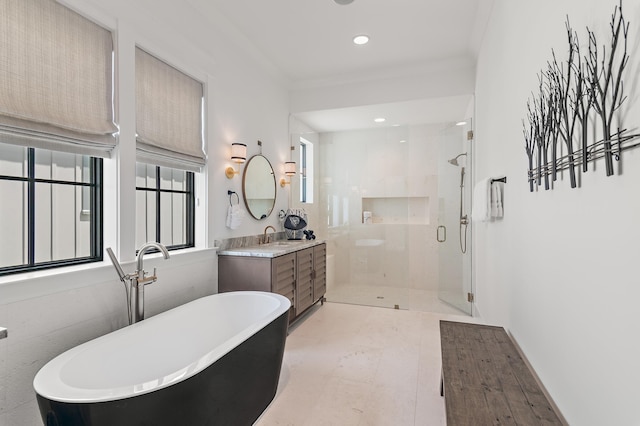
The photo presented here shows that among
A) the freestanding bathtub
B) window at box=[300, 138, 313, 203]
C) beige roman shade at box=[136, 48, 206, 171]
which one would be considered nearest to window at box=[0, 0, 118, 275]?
beige roman shade at box=[136, 48, 206, 171]

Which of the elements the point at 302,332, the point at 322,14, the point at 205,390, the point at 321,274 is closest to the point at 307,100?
the point at 322,14

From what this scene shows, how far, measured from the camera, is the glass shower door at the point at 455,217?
13.0 feet

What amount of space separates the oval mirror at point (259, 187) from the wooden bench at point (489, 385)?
2304mm

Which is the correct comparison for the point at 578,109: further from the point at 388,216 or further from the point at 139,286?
the point at 388,216

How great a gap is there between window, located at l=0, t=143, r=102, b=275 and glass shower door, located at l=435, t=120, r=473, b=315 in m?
3.70

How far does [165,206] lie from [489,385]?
2.49 metres

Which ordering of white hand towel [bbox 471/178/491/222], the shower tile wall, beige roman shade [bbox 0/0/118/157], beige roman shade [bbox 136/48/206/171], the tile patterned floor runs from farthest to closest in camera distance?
the shower tile wall < white hand towel [bbox 471/178/491/222] < beige roman shade [bbox 136/48/206/171] < the tile patterned floor < beige roman shade [bbox 0/0/118/157]

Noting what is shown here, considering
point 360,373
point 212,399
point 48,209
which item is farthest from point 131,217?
point 360,373

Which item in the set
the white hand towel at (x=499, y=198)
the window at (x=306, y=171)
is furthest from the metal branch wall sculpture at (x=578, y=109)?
the window at (x=306, y=171)

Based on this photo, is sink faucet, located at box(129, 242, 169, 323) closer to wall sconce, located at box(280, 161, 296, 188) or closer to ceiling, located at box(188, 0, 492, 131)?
ceiling, located at box(188, 0, 492, 131)

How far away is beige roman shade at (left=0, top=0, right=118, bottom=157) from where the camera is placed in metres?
1.56

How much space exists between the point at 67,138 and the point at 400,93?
3.33 meters

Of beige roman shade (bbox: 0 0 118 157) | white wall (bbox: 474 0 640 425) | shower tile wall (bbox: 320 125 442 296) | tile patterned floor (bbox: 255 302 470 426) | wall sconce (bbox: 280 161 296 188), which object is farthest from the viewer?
shower tile wall (bbox: 320 125 442 296)

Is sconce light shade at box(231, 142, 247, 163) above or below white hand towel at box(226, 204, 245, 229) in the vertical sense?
above
